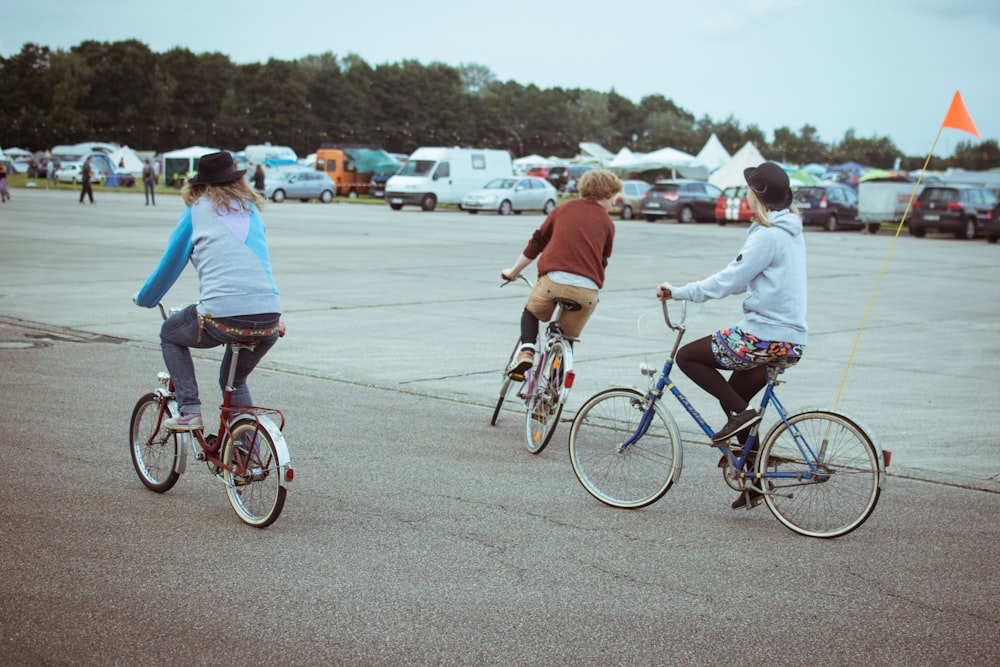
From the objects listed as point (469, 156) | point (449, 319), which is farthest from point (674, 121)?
point (449, 319)

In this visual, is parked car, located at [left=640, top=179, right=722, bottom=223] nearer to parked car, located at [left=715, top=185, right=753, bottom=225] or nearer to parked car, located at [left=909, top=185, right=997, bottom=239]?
parked car, located at [left=715, top=185, right=753, bottom=225]

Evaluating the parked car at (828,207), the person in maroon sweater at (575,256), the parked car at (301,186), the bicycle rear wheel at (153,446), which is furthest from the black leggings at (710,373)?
the parked car at (301,186)

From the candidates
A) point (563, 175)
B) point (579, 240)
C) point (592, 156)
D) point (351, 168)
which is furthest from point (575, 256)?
point (592, 156)

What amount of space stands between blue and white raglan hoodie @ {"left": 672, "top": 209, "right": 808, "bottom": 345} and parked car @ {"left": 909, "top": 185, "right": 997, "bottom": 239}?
106 feet

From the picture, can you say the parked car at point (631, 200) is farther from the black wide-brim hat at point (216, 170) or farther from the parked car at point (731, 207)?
the black wide-brim hat at point (216, 170)

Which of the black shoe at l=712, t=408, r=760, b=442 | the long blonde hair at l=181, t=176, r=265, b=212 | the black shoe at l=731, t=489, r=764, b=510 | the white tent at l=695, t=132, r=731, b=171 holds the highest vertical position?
the white tent at l=695, t=132, r=731, b=171

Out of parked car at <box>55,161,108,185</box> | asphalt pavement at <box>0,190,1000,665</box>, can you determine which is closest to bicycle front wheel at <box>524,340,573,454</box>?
asphalt pavement at <box>0,190,1000,665</box>

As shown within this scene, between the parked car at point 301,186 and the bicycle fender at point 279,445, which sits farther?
the parked car at point 301,186

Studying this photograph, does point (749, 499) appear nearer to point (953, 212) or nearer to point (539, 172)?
point (953, 212)

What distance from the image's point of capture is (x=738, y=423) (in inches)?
215

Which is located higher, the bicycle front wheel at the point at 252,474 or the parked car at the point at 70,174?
the parked car at the point at 70,174

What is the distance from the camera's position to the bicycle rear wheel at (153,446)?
5.64m

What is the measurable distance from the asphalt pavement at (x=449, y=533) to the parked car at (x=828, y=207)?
27.3 metres

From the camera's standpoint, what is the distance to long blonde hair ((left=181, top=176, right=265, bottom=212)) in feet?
16.9
